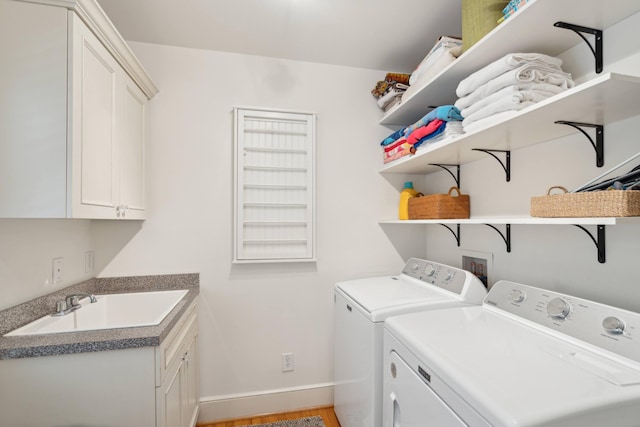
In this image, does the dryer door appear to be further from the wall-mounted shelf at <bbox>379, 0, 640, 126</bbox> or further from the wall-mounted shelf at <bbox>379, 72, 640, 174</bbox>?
the wall-mounted shelf at <bbox>379, 0, 640, 126</bbox>

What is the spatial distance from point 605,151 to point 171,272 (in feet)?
7.62

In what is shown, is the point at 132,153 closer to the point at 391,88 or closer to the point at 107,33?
the point at 107,33

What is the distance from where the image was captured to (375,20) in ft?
5.81

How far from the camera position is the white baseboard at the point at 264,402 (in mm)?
2023

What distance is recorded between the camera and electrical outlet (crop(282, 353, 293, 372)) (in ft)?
7.05

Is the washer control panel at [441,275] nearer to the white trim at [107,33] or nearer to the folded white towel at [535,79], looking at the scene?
the folded white towel at [535,79]

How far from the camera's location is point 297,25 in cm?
181

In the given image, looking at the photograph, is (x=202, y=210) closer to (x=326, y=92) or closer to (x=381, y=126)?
(x=326, y=92)

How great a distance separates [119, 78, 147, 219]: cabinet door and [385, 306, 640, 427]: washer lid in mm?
1556

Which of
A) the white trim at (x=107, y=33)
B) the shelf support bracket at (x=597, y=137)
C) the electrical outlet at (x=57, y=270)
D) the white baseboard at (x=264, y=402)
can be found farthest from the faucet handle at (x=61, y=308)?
the shelf support bracket at (x=597, y=137)

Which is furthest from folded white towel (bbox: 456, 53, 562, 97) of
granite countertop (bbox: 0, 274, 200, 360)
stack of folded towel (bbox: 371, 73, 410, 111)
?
granite countertop (bbox: 0, 274, 200, 360)

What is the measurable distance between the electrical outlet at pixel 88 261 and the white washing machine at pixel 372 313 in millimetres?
1539

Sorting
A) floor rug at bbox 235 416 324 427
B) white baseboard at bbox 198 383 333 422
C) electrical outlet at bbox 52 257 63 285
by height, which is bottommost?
floor rug at bbox 235 416 324 427

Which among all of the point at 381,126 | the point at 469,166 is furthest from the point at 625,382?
the point at 381,126
